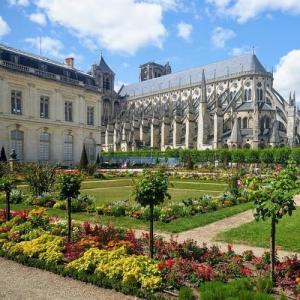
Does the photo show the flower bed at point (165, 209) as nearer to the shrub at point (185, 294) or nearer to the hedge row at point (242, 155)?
the shrub at point (185, 294)

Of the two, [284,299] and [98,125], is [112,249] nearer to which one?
[284,299]

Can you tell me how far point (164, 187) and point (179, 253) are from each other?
1.27 metres

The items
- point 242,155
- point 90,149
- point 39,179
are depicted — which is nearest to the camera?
point 39,179

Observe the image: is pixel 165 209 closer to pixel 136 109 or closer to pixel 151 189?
pixel 151 189

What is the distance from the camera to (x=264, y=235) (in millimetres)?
9344

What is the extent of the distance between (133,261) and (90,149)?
35.4 m

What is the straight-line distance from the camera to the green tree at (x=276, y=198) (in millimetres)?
5977

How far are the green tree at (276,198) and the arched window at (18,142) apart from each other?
98.0 feet

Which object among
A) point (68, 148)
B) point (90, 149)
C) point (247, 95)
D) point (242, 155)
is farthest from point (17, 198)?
point (247, 95)

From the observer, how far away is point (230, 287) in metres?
5.20

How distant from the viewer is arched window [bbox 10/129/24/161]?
3312cm

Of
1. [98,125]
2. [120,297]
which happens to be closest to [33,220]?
[120,297]

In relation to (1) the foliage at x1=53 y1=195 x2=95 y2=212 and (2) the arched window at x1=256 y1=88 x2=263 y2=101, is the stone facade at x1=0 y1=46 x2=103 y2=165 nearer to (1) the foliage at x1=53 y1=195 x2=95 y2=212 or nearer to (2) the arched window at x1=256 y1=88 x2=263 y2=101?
(1) the foliage at x1=53 y1=195 x2=95 y2=212

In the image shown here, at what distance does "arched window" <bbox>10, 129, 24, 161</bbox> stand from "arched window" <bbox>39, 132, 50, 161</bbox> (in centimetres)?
197
